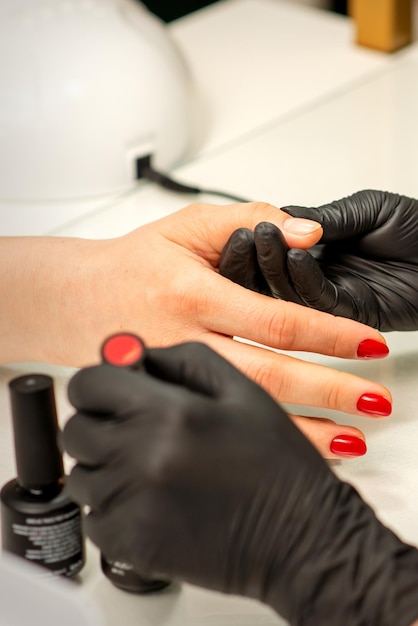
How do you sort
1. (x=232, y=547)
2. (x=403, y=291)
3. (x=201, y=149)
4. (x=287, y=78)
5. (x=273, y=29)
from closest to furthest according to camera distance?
(x=232, y=547)
(x=403, y=291)
(x=201, y=149)
(x=287, y=78)
(x=273, y=29)

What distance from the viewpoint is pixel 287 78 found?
57.2 inches

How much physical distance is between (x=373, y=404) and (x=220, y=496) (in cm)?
24

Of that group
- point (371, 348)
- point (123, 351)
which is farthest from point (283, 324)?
point (123, 351)

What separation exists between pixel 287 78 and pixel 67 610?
Result: 3.68 feet

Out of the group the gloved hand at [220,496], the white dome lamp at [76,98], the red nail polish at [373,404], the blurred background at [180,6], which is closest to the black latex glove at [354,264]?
the red nail polish at [373,404]

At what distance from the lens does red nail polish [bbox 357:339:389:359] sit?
0.81 meters

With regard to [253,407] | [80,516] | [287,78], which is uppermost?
[287,78]

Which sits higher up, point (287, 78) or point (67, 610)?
point (287, 78)

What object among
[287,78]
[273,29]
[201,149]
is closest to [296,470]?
[201,149]

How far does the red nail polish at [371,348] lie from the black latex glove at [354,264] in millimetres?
56

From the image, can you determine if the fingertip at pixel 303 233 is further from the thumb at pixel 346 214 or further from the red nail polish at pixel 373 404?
the red nail polish at pixel 373 404

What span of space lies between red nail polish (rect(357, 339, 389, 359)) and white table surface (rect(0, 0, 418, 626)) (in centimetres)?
7

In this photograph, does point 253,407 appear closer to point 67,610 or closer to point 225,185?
point 67,610

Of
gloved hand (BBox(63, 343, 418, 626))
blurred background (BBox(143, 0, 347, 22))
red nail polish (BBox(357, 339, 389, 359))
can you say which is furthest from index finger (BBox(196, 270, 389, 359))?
blurred background (BBox(143, 0, 347, 22))
